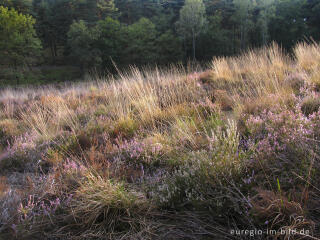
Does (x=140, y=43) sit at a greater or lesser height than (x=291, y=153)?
greater

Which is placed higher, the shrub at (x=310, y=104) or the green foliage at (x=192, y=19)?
the green foliage at (x=192, y=19)

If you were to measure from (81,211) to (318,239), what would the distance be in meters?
1.81

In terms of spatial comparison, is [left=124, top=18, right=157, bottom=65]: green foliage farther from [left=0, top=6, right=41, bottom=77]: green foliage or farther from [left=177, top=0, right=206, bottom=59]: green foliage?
[left=0, top=6, right=41, bottom=77]: green foliage

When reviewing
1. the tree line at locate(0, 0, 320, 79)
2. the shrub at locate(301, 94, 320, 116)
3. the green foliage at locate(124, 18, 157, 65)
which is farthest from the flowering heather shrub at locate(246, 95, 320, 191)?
the green foliage at locate(124, 18, 157, 65)

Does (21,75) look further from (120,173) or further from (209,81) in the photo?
(120,173)

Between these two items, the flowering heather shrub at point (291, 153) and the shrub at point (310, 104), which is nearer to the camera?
the flowering heather shrub at point (291, 153)

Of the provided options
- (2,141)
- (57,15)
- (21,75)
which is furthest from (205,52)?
(2,141)

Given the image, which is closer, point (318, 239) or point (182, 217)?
point (318, 239)

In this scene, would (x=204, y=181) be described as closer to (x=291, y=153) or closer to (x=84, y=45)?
(x=291, y=153)

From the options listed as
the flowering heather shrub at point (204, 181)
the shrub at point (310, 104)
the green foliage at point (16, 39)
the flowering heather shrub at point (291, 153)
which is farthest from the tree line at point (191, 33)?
the flowering heather shrub at point (204, 181)

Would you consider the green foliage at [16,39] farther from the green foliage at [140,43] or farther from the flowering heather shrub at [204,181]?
the flowering heather shrub at [204,181]

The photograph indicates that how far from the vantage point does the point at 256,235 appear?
155 cm

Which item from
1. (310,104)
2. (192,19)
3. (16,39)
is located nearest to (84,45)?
(16,39)

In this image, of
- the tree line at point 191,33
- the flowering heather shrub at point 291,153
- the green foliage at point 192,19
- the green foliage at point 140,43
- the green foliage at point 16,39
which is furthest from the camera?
the green foliage at point 140,43
